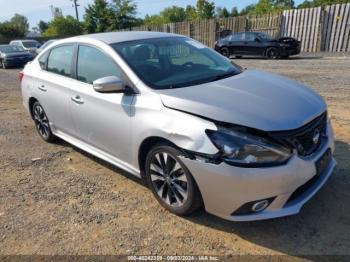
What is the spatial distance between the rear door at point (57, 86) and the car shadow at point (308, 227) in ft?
7.66

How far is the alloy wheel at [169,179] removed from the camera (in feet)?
10.8

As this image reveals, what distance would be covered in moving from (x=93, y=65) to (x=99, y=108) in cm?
58

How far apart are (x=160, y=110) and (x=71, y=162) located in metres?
2.28

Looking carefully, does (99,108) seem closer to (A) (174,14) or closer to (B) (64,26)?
(B) (64,26)

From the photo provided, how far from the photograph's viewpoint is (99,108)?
4.00 meters

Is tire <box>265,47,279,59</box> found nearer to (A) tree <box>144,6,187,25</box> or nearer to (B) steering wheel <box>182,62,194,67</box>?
(B) steering wheel <box>182,62,194,67</box>

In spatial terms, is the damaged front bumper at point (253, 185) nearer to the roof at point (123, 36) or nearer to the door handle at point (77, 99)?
the door handle at point (77, 99)

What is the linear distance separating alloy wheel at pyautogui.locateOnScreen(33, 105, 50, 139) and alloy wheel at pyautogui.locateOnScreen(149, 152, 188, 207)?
2.72 metres

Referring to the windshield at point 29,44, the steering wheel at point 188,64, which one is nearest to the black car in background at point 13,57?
the windshield at point 29,44

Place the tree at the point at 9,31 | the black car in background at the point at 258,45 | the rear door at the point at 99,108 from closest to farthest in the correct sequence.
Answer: the rear door at the point at 99,108 → the black car in background at the point at 258,45 → the tree at the point at 9,31

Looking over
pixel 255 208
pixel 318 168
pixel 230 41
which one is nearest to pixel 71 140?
pixel 255 208

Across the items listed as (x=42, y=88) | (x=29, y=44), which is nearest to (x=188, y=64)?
(x=42, y=88)

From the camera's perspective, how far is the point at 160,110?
3.31 metres

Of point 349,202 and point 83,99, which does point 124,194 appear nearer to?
point 83,99
